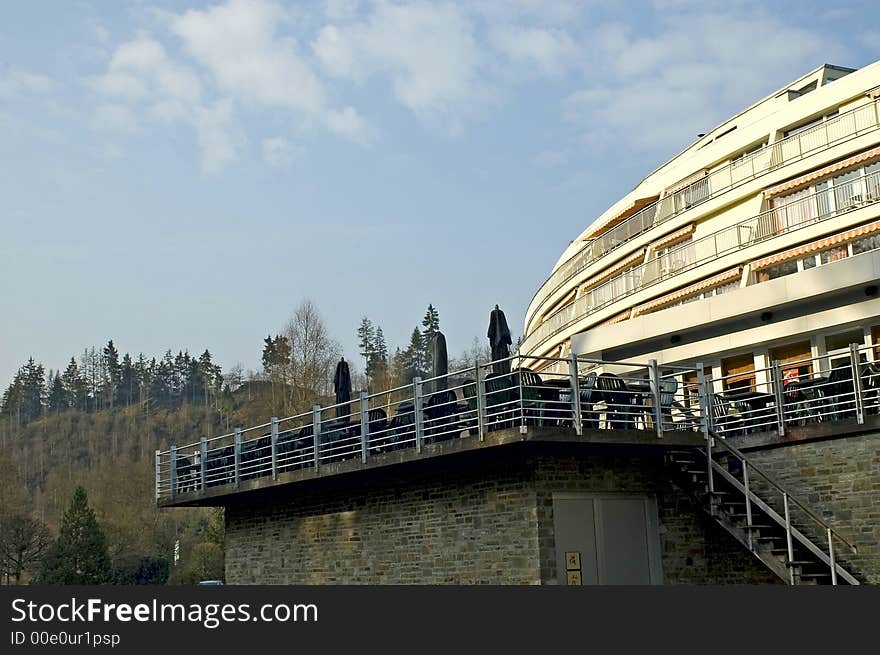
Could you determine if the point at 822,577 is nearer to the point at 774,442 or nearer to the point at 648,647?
the point at 774,442

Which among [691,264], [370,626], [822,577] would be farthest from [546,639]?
[691,264]

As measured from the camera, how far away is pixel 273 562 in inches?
874

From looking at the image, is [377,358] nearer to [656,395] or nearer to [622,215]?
[622,215]

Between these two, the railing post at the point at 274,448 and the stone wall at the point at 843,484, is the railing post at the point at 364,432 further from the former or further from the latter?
the stone wall at the point at 843,484

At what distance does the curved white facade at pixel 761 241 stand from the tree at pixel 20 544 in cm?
2565

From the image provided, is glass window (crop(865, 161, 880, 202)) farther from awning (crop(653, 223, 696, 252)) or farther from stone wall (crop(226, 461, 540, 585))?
stone wall (crop(226, 461, 540, 585))

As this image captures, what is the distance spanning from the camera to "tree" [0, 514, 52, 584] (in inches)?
1794

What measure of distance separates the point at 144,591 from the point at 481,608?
3.57m

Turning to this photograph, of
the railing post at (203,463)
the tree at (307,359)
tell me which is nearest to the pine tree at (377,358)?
the tree at (307,359)

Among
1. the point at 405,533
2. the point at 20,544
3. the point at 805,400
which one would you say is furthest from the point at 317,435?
the point at 20,544

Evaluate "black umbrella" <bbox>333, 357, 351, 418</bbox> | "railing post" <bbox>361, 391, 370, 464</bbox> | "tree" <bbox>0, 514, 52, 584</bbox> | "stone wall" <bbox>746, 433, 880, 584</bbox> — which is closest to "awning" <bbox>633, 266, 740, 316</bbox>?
"black umbrella" <bbox>333, 357, 351, 418</bbox>

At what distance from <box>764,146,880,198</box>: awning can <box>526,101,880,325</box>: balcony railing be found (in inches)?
24.1

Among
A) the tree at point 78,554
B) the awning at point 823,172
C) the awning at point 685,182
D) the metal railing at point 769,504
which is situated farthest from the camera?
the tree at point 78,554

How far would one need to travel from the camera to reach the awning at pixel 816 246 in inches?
1166
